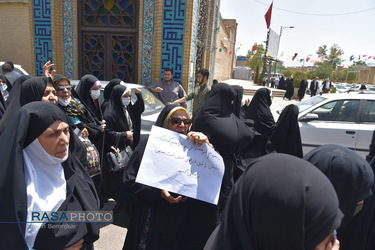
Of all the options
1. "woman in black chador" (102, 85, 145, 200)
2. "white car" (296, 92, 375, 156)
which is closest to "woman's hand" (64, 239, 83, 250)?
"woman in black chador" (102, 85, 145, 200)

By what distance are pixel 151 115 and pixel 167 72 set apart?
2108mm

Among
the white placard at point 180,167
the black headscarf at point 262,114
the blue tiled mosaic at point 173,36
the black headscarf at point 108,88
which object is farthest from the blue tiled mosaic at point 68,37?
the white placard at point 180,167

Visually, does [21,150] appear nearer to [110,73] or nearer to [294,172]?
[294,172]

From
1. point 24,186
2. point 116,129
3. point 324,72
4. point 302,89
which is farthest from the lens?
point 324,72

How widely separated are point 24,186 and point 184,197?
1.01 meters

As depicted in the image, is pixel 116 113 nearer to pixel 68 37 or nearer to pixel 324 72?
pixel 68 37

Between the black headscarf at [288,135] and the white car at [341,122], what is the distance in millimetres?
1559

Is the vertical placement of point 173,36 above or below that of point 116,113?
above

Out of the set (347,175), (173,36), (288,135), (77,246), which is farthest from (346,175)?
(173,36)

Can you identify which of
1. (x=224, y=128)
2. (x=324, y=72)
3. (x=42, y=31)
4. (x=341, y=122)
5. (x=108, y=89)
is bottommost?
(x=341, y=122)

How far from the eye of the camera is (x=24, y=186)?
55.9 inches

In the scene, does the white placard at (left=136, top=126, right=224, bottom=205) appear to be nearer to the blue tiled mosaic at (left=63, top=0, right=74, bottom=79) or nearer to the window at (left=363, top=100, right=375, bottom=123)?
the window at (left=363, top=100, right=375, bottom=123)

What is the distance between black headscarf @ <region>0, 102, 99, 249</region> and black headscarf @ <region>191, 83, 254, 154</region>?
1142mm

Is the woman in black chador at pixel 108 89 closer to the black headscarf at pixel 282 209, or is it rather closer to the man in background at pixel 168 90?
the man in background at pixel 168 90
